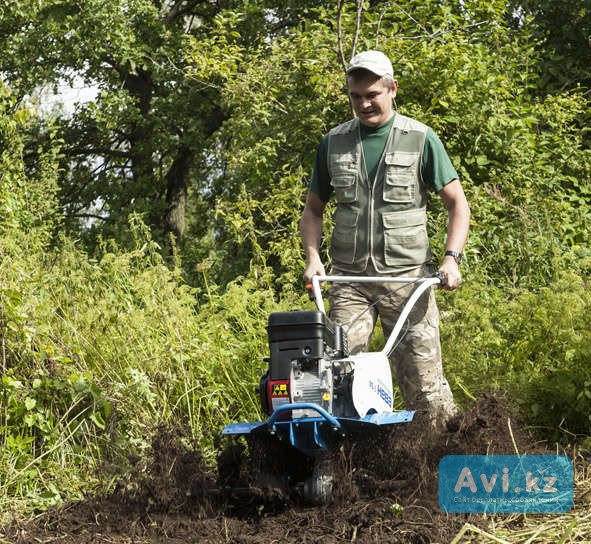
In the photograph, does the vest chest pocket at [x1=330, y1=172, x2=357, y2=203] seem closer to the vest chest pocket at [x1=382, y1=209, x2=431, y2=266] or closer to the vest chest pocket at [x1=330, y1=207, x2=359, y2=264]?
the vest chest pocket at [x1=330, y1=207, x2=359, y2=264]

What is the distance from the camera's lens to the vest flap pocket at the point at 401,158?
3730 mm

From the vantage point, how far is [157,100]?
1364 centimetres

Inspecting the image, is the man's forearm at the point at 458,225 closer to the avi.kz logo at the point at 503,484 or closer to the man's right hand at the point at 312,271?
the man's right hand at the point at 312,271

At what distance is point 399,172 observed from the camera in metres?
3.73

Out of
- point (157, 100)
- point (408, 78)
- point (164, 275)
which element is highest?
point (157, 100)

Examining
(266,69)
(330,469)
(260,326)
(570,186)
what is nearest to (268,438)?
(330,469)

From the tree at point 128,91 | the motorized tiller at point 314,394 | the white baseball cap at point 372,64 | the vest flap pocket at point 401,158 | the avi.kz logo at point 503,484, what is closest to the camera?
the motorized tiller at point 314,394

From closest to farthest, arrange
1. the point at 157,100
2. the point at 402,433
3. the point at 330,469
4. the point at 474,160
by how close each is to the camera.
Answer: the point at 330,469 → the point at 402,433 → the point at 474,160 → the point at 157,100

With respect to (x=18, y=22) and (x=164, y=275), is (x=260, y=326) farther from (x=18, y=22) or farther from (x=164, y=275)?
(x=18, y=22)

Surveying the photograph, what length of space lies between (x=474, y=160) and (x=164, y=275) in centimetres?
376

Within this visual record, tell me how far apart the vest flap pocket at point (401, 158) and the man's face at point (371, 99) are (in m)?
0.17

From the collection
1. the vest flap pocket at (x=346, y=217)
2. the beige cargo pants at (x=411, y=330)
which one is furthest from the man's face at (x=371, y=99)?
the beige cargo pants at (x=411, y=330)

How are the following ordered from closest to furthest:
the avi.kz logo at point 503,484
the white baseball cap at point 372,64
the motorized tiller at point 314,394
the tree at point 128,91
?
the motorized tiller at point 314,394 → the avi.kz logo at point 503,484 → the white baseball cap at point 372,64 → the tree at point 128,91

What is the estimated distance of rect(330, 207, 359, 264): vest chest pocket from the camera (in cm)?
383
